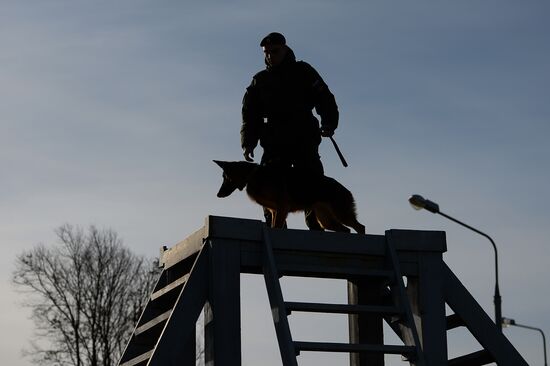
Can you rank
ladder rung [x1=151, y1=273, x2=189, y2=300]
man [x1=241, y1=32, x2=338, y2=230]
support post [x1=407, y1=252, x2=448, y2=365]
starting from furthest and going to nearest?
1. man [x1=241, y1=32, x2=338, y2=230]
2. ladder rung [x1=151, y1=273, x2=189, y2=300]
3. support post [x1=407, y1=252, x2=448, y2=365]

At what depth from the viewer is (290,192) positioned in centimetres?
→ 1112

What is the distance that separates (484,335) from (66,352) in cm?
2152

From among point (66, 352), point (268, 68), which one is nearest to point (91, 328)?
point (66, 352)

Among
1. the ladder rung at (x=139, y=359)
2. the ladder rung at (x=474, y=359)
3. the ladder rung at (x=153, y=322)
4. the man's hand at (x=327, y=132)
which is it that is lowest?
the ladder rung at (x=474, y=359)

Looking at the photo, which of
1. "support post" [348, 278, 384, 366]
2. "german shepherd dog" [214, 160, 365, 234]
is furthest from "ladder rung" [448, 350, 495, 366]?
"german shepherd dog" [214, 160, 365, 234]

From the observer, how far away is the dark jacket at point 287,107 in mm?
11352

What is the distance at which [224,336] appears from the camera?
1023cm

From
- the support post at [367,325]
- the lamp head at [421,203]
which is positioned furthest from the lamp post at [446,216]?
the support post at [367,325]

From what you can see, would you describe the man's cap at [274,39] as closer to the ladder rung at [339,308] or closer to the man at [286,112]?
the man at [286,112]

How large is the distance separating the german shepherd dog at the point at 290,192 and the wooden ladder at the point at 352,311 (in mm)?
514

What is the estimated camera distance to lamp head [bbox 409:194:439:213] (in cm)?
2020

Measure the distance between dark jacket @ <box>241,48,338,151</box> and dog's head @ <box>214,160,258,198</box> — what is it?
1.22ft

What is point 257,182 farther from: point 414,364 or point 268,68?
point 414,364

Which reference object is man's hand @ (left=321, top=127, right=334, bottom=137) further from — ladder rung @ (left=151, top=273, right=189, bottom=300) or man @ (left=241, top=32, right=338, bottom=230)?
ladder rung @ (left=151, top=273, right=189, bottom=300)
